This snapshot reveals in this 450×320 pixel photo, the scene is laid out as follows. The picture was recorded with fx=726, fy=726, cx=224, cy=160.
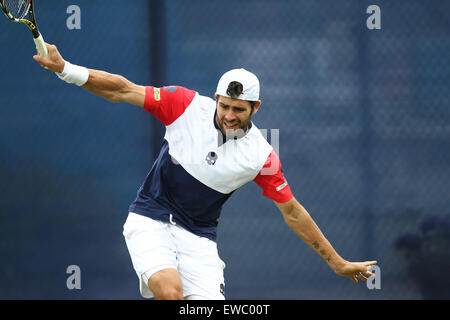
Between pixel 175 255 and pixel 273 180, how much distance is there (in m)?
0.64

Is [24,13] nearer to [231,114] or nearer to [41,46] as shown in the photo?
[41,46]

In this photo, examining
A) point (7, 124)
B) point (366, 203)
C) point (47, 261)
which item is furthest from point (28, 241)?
point (366, 203)

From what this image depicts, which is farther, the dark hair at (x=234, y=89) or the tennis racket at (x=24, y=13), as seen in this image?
Result: the dark hair at (x=234, y=89)

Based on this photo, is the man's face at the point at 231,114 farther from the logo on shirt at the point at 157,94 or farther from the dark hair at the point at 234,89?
the logo on shirt at the point at 157,94

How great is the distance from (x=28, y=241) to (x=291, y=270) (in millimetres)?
1902

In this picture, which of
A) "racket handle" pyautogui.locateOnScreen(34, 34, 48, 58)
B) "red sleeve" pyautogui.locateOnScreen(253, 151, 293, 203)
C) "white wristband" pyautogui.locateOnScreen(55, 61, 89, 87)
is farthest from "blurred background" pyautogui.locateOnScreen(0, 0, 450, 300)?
"racket handle" pyautogui.locateOnScreen(34, 34, 48, 58)

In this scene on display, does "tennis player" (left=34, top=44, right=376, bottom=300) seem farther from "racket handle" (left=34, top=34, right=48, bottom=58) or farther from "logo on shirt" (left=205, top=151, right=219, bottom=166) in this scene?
"racket handle" (left=34, top=34, right=48, bottom=58)

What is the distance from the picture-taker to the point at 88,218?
5207mm

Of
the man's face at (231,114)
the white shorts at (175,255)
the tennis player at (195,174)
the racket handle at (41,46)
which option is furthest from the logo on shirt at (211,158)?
the racket handle at (41,46)

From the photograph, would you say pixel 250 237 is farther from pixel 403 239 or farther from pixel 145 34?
pixel 145 34

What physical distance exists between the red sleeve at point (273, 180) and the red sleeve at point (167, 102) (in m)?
0.52

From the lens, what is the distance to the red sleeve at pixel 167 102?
3.58 meters

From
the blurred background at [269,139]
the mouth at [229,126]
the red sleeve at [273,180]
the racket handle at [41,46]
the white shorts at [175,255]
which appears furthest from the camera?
the blurred background at [269,139]

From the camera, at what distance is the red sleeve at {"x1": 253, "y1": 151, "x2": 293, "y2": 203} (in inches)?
149
